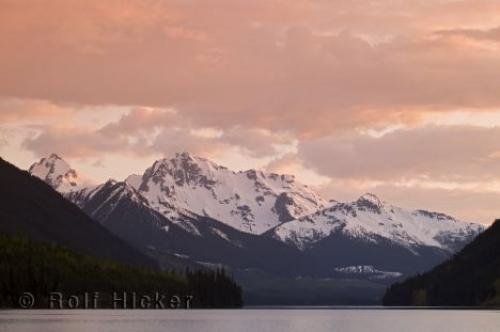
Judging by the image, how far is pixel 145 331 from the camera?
19375 cm

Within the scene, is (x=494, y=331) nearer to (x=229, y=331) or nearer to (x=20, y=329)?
(x=229, y=331)

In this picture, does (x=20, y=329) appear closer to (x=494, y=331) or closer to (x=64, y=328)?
(x=64, y=328)

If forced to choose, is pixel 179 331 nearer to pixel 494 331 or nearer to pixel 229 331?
pixel 229 331

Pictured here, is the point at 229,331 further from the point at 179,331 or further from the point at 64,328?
the point at 64,328

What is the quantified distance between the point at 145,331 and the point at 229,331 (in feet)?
47.7

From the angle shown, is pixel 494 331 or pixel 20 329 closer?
pixel 20 329

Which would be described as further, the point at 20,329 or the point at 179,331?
the point at 179,331

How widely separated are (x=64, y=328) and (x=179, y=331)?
18.8 metres

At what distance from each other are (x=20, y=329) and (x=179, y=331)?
27.5 meters

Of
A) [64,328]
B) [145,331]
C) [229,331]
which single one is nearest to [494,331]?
[229,331]

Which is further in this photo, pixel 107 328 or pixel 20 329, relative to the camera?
pixel 107 328

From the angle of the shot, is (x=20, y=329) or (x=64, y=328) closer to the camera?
(x=20, y=329)

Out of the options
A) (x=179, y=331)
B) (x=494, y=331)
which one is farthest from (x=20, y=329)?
(x=494, y=331)

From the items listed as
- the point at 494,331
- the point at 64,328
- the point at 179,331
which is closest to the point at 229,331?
the point at 179,331
